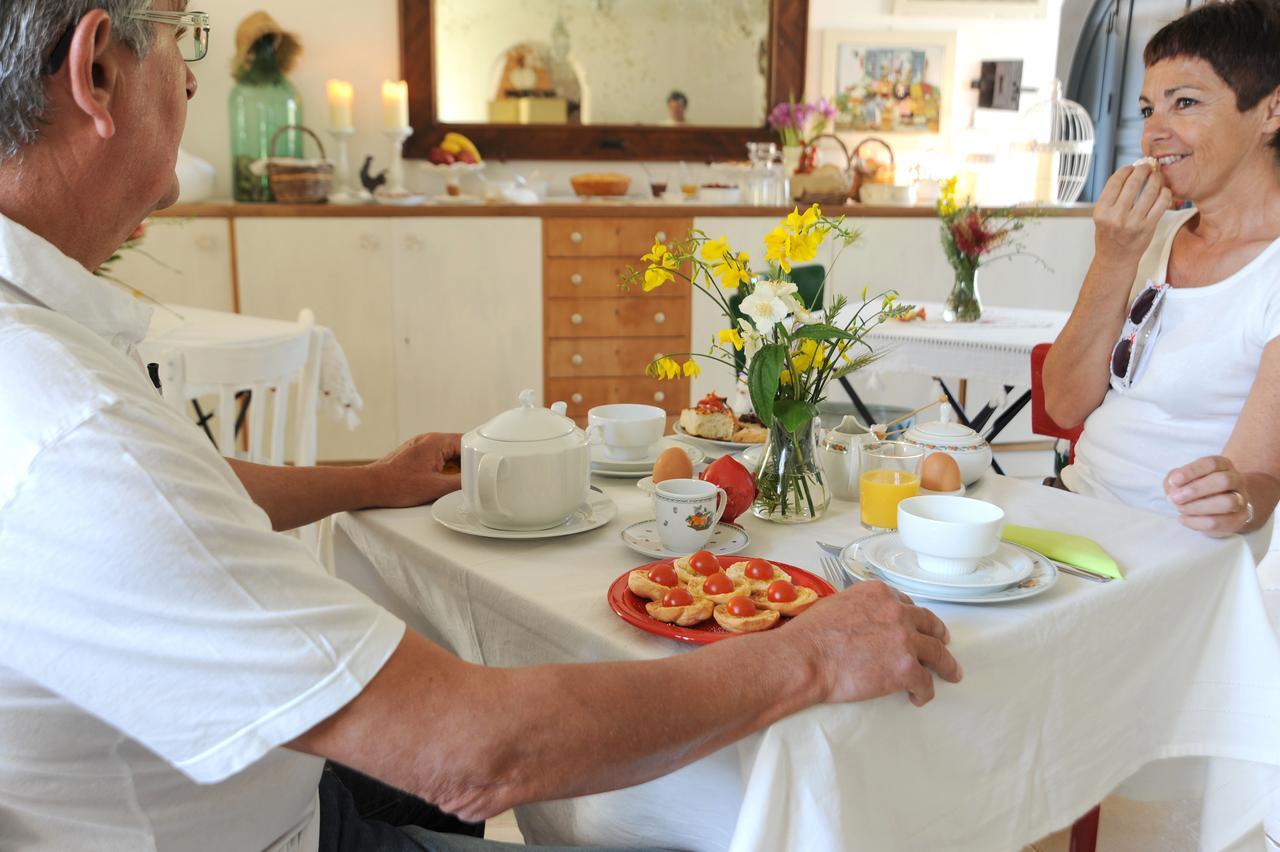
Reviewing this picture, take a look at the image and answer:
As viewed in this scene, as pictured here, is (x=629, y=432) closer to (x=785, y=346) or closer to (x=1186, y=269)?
(x=785, y=346)

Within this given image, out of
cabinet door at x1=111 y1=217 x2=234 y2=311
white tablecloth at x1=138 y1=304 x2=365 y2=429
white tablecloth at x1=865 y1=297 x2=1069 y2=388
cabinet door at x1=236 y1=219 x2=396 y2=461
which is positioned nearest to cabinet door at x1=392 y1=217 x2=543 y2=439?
cabinet door at x1=236 y1=219 x2=396 y2=461

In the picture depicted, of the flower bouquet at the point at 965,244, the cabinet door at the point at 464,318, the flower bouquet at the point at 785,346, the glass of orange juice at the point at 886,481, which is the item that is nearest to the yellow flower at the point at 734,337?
the flower bouquet at the point at 785,346

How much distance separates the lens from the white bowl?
1069 millimetres

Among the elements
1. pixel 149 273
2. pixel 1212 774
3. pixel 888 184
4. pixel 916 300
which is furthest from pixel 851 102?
pixel 1212 774

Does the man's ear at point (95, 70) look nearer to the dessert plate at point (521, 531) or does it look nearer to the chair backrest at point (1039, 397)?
the dessert plate at point (521, 531)

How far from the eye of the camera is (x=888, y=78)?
482 centimetres

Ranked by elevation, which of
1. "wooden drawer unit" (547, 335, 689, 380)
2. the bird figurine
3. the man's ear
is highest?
the bird figurine

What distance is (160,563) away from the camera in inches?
26.0

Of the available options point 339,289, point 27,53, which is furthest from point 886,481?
point 339,289

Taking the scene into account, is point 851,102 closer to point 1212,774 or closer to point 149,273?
point 149,273

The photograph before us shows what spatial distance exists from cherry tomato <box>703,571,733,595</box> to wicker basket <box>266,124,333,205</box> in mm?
3505

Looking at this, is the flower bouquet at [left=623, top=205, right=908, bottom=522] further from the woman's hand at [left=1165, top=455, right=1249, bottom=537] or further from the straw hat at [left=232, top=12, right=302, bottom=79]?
the straw hat at [left=232, top=12, right=302, bottom=79]

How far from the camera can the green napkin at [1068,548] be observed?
1154mm

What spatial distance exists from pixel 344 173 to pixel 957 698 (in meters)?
4.07
